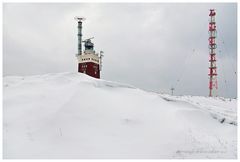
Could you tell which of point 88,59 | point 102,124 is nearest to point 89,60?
point 88,59

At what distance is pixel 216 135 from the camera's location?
8.23m

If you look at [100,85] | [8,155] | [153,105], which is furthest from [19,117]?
[153,105]

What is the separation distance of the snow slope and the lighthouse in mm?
39381

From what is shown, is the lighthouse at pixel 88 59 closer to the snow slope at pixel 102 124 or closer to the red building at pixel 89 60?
the red building at pixel 89 60

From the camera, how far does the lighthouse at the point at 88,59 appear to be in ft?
164

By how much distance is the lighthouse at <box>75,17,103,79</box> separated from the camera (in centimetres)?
4994

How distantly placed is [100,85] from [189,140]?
436 cm

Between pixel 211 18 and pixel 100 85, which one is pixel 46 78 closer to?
pixel 100 85

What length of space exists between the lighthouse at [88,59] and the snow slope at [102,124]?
3938cm

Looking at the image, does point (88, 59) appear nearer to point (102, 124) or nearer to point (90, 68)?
point (90, 68)

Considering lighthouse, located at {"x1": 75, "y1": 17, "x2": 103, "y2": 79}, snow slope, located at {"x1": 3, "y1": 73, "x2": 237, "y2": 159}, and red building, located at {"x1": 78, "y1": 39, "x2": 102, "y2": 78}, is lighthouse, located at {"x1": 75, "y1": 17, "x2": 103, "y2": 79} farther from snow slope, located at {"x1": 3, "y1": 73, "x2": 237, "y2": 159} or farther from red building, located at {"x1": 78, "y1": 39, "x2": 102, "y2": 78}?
snow slope, located at {"x1": 3, "y1": 73, "x2": 237, "y2": 159}

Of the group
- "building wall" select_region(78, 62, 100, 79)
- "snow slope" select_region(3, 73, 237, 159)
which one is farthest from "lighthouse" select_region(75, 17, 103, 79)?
"snow slope" select_region(3, 73, 237, 159)

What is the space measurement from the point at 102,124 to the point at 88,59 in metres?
42.6

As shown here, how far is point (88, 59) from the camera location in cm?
4978
